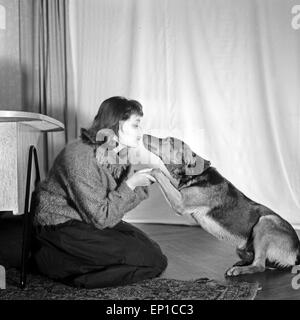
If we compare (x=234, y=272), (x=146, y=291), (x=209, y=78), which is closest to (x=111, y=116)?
(x=146, y=291)

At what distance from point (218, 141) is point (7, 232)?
1.36m

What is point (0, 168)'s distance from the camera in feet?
3.91

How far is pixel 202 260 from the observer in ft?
5.46

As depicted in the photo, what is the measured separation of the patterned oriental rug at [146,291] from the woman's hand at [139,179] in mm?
378

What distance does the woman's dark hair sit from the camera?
4.53 feet

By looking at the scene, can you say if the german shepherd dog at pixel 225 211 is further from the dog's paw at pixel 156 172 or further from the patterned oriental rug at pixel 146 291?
the patterned oriental rug at pixel 146 291

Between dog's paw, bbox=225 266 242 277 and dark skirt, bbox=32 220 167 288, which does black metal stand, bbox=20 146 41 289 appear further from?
dog's paw, bbox=225 266 242 277

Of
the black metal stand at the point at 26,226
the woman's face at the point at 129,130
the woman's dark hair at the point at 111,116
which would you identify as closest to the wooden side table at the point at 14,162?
the black metal stand at the point at 26,226

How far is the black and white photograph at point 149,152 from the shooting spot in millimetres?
1316

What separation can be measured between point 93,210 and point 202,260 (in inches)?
25.5

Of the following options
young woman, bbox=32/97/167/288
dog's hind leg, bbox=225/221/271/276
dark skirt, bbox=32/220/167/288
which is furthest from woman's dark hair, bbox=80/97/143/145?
dog's hind leg, bbox=225/221/271/276

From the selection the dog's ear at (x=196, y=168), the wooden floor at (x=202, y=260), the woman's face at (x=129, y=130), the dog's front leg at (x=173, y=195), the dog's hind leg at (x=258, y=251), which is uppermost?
the woman's face at (x=129, y=130)

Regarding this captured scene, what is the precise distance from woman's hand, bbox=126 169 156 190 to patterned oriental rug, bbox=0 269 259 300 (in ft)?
1.24
